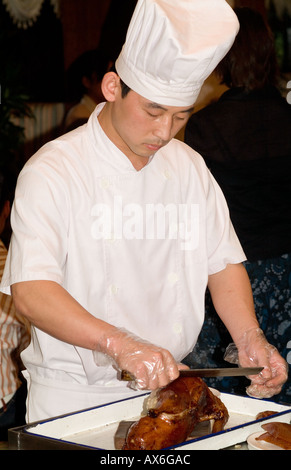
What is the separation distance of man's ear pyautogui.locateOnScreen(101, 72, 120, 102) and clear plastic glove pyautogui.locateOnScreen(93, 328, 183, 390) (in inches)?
23.0

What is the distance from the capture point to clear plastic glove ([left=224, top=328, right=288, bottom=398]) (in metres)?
1.62

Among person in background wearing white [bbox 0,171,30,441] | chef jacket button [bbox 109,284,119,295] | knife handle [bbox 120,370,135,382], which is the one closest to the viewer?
knife handle [bbox 120,370,135,382]

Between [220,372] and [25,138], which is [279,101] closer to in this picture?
[220,372]

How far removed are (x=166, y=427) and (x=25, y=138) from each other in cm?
426

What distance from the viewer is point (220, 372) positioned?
4.75 feet

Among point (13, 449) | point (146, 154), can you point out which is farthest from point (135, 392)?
point (146, 154)

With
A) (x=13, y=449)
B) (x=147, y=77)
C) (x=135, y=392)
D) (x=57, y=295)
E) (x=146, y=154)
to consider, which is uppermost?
(x=147, y=77)

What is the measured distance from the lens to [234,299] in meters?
1.83

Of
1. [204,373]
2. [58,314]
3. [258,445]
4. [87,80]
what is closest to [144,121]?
[58,314]

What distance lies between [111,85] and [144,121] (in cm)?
13

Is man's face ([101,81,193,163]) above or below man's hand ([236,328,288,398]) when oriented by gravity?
above

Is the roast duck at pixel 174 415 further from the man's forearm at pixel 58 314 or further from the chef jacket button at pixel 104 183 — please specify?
the chef jacket button at pixel 104 183

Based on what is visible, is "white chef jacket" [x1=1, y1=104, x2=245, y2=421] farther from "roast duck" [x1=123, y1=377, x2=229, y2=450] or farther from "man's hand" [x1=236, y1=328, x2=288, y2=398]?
"roast duck" [x1=123, y1=377, x2=229, y2=450]

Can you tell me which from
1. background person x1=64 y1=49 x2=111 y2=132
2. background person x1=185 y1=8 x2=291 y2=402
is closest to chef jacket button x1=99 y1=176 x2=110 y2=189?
background person x1=185 y1=8 x2=291 y2=402
